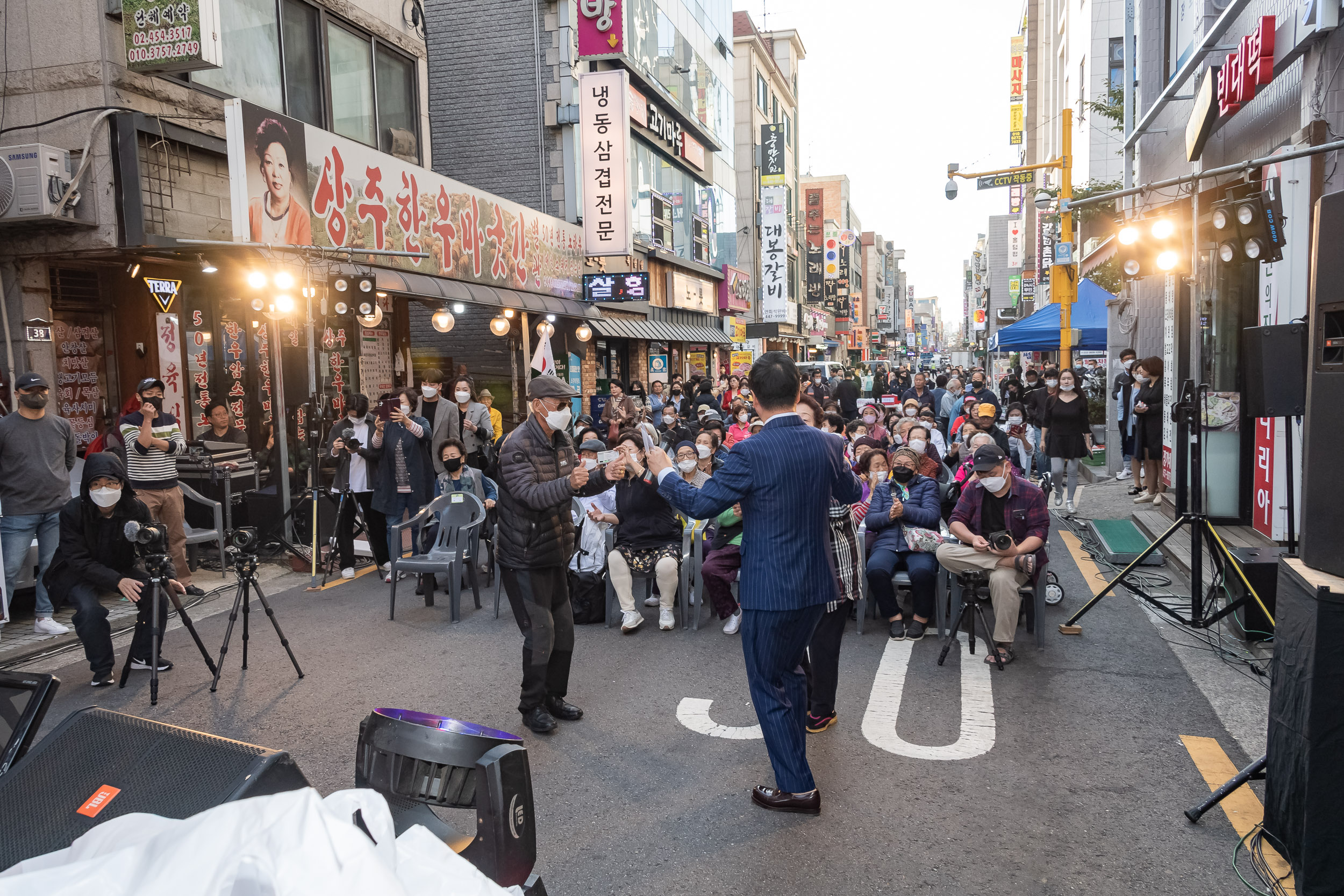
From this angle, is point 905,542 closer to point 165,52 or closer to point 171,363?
point 165,52

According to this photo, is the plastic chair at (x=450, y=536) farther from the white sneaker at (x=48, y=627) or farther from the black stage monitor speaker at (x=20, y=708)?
the black stage monitor speaker at (x=20, y=708)

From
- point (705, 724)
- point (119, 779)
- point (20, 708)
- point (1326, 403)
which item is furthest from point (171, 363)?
point (1326, 403)

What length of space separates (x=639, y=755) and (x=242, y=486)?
7805 mm

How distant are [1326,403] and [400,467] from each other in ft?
26.7

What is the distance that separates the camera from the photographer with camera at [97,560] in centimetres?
614

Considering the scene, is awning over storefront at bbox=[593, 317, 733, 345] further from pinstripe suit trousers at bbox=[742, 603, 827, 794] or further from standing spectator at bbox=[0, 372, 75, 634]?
pinstripe suit trousers at bbox=[742, 603, 827, 794]

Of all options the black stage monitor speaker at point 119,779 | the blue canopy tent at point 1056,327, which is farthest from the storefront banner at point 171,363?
the blue canopy tent at point 1056,327

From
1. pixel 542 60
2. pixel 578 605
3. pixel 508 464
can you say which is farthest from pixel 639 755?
pixel 542 60

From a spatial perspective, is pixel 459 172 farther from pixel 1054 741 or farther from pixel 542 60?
pixel 1054 741

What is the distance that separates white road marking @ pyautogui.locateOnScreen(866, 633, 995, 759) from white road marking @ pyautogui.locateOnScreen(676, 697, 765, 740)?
2.5 inches

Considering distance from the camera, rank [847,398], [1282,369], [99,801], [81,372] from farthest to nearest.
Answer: [847,398], [81,372], [1282,369], [99,801]

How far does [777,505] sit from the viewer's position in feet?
13.6

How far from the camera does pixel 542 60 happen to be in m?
21.9

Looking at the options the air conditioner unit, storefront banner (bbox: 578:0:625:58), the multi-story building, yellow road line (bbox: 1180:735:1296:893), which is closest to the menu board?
the air conditioner unit
